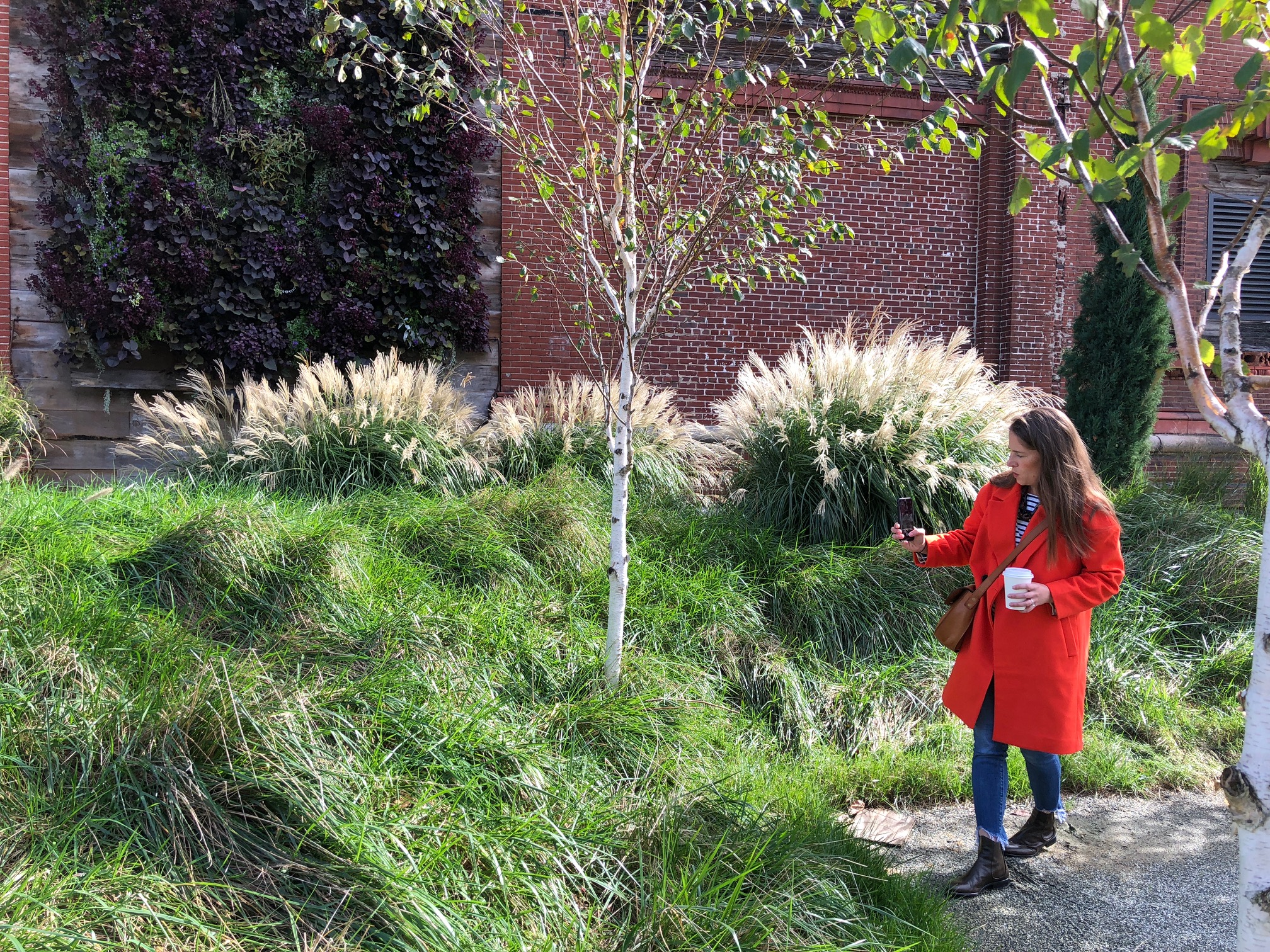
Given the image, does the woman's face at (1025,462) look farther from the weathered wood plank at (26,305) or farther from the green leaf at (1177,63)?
the weathered wood plank at (26,305)

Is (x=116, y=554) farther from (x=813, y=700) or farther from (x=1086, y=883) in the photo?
(x=1086, y=883)

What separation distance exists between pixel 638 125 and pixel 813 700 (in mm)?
3064

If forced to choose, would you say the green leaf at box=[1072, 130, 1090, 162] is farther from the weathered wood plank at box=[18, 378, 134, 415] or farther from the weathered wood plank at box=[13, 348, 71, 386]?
the weathered wood plank at box=[13, 348, 71, 386]

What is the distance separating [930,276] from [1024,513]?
7721 millimetres

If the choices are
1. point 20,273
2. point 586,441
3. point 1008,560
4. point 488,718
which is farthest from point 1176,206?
point 20,273

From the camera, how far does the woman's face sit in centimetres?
353

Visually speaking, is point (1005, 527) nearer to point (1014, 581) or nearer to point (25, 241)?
A: point (1014, 581)

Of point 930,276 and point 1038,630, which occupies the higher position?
point 930,276

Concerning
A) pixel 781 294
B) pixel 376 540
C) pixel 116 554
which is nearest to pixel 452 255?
pixel 781 294

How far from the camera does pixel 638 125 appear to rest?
4.30 metres

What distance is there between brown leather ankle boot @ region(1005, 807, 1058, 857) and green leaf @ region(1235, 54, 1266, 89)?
279 centimetres

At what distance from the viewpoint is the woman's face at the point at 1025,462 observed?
353cm

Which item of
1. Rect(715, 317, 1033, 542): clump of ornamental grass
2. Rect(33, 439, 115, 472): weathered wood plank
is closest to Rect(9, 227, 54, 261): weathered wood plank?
Rect(33, 439, 115, 472): weathered wood plank

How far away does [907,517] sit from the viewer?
12.6ft
